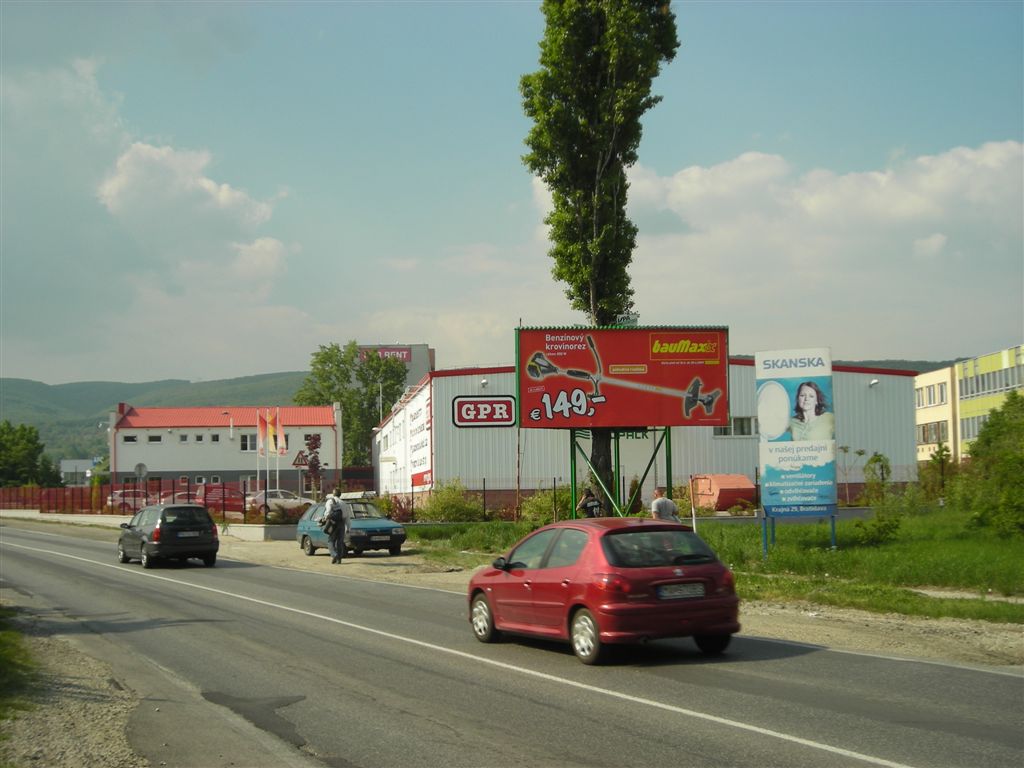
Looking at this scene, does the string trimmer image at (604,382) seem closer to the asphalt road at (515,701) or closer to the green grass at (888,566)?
the green grass at (888,566)

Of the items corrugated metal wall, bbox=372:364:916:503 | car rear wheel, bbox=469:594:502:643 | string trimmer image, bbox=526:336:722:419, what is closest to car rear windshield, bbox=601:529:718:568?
car rear wheel, bbox=469:594:502:643

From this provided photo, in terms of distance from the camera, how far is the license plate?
10672 mm

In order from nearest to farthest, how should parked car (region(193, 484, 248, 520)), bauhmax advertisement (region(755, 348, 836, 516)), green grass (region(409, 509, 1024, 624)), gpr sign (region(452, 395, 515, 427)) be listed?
green grass (region(409, 509, 1024, 624)) → bauhmax advertisement (region(755, 348, 836, 516)) → parked car (region(193, 484, 248, 520)) → gpr sign (region(452, 395, 515, 427))

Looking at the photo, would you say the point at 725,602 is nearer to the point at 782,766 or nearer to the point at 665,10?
the point at 782,766

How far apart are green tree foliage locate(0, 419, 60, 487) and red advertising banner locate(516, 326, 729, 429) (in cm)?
9307

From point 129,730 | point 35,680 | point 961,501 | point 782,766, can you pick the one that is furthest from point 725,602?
point 961,501

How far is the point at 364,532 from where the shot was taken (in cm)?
2912

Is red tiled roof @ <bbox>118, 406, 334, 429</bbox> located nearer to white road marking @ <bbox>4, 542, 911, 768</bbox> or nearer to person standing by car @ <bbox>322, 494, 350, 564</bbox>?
person standing by car @ <bbox>322, 494, 350, 564</bbox>

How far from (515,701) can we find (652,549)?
2688mm

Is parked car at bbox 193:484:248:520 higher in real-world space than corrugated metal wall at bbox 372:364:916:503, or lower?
lower

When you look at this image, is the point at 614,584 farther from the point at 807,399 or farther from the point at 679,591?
the point at 807,399

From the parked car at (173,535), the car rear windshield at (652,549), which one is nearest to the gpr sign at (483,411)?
the parked car at (173,535)

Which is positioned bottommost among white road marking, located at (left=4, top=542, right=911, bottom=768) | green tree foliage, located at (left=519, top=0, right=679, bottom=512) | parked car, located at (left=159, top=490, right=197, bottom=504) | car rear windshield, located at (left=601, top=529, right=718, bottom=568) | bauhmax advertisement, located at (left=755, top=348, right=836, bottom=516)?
white road marking, located at (left=4, top=542, right=911, bottom=768)

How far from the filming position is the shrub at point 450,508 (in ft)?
128
